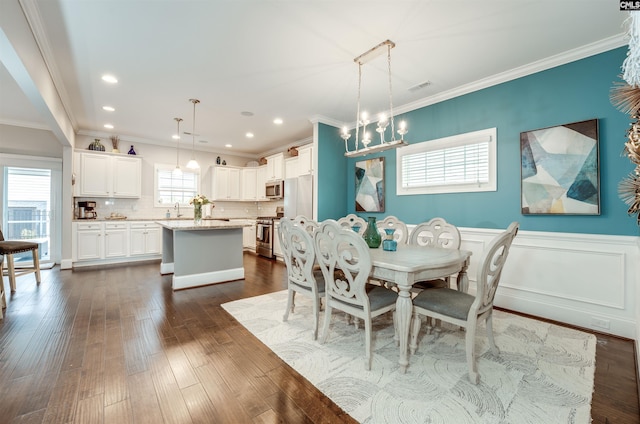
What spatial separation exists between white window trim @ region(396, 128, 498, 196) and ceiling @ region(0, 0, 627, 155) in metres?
0.61

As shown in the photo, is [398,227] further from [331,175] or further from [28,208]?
[28,208]

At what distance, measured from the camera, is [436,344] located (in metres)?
2.31

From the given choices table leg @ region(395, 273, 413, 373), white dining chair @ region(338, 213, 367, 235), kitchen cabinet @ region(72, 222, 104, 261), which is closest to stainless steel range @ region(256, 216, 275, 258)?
white dining chair @ region(338, 213, 367, 235)

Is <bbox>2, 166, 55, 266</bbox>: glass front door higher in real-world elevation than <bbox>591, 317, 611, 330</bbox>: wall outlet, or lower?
higher

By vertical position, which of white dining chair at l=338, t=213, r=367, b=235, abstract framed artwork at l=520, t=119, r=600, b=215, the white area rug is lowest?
the white area rug

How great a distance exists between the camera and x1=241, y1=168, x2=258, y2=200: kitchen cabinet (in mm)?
7473

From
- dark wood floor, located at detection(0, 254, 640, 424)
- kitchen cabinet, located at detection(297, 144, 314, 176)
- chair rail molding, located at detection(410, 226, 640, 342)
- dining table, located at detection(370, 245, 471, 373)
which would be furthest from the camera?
kitchen cabinet, located at detection(297, 144, 314, 176)

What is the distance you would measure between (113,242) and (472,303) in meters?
6.51

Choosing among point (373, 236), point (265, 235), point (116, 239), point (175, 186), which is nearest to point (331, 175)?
point (265, 235)

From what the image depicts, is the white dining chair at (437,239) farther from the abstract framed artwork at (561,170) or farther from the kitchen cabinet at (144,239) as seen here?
the kitchen cabinet at (144,239)

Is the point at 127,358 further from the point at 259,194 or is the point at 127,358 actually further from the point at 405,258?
the point at 259,194

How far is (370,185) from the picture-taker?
15.6 feet

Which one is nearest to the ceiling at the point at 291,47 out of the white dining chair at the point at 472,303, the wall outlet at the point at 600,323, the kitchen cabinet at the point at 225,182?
the white dining chair at the point at 472,303

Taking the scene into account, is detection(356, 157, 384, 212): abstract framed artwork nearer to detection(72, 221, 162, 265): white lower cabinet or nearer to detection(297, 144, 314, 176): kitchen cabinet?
Answer: detection(297, 144, 314, 176): kitchen cabinet
